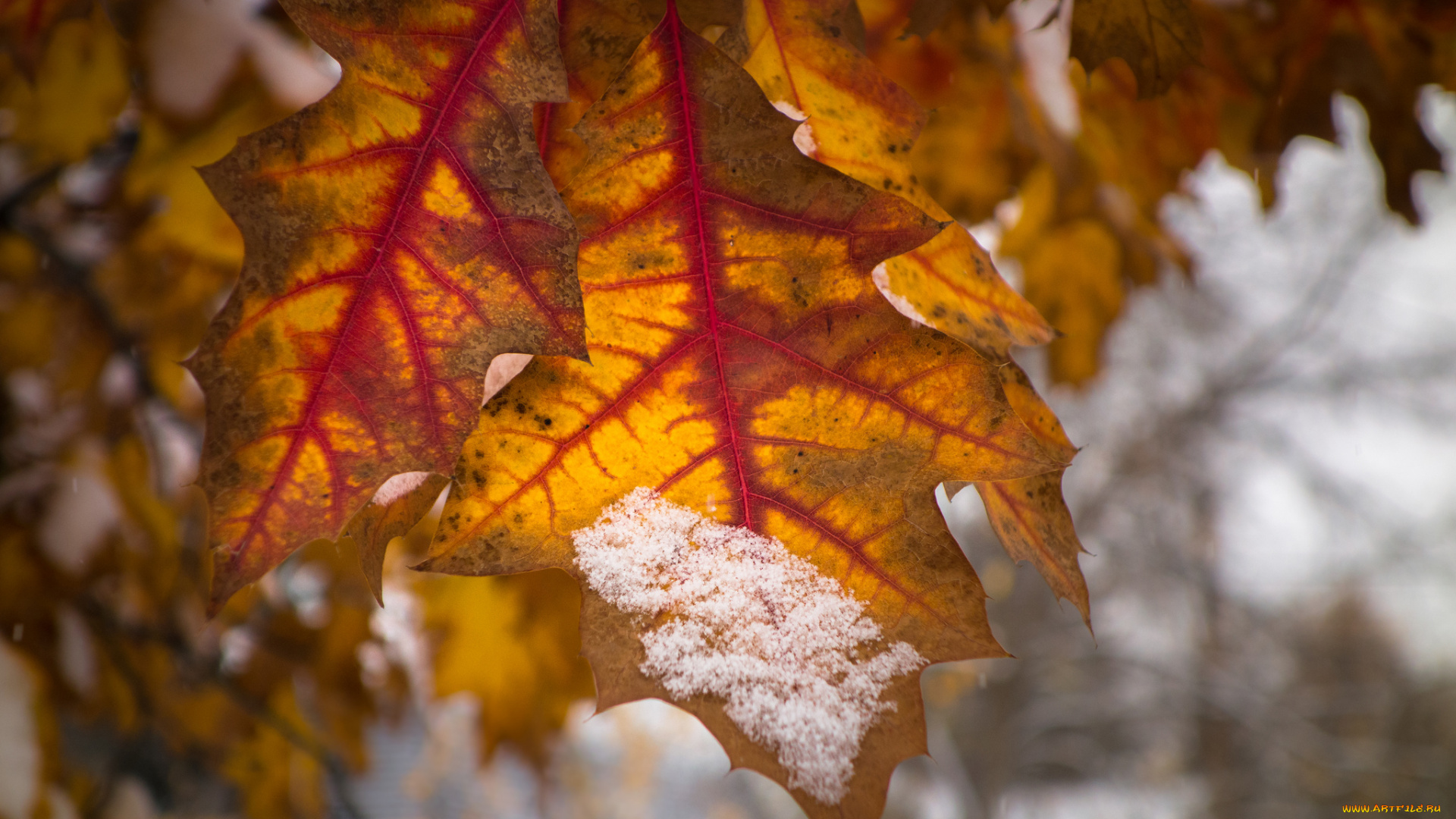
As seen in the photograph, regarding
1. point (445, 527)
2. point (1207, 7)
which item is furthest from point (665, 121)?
point (1207, 7)

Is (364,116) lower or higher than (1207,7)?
higher

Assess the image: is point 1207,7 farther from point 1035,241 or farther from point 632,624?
point 632,624

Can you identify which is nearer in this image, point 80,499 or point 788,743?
point 788,743

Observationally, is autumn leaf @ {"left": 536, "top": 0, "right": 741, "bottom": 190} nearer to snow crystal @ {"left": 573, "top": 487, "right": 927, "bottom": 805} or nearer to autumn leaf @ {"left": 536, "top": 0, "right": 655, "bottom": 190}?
autumn leaf @ {"left": 536, "top": 0, "right": 655, "bottom": 190}

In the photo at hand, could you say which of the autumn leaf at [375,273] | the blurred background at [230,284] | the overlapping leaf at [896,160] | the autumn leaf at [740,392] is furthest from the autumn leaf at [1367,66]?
the autumn leaf at [375,273]

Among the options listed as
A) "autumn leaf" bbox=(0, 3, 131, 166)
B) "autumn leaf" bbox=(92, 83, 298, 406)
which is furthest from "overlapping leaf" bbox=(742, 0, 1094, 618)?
"autumn leaf" bbox=(0, 3, 131, 166)

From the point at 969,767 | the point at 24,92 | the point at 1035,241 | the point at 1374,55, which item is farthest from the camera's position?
the point at 969,767

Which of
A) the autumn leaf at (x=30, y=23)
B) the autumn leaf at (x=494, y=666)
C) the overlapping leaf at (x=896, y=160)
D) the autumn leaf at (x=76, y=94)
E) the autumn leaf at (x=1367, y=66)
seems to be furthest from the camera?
the autumn leaf at (x=494, y=666)

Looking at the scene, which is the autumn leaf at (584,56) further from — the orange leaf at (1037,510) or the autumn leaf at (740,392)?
the orange leaf at (1037,510)
